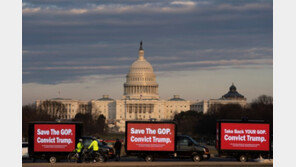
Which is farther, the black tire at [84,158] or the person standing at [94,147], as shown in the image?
the black tire at [84,158]

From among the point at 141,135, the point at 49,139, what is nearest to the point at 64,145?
the point at 49,139

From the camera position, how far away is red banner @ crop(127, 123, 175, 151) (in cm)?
5384

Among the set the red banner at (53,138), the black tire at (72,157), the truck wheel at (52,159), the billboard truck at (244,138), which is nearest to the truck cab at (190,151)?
the billboard truck at (244,138)

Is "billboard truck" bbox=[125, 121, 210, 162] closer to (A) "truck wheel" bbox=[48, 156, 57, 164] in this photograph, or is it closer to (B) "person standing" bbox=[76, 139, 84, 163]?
(B) "person standing" bbox=[76, 139, 84, 163]

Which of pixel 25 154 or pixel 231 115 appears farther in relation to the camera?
pixel 231 115

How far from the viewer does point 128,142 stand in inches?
2124

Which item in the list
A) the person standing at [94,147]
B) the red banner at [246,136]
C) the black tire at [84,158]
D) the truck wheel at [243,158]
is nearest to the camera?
the person standing at [94,147]

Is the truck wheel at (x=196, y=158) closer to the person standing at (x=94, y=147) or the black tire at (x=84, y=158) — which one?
the person standing at (x=94, y=147)

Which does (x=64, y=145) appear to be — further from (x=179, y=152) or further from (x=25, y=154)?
(x=179, y=152)

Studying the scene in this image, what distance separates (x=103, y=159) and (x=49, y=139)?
11.4ft

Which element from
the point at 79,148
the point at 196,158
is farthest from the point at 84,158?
the point at 196,158

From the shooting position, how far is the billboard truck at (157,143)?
177 ft

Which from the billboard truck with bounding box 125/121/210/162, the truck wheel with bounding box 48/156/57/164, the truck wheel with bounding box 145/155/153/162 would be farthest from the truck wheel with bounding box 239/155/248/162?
the truck wheel with bounding box 48/156/57/164

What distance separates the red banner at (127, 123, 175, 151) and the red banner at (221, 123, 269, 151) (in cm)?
352
